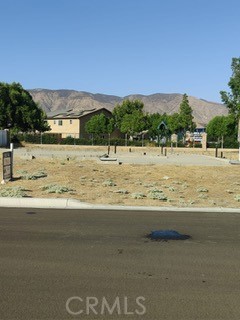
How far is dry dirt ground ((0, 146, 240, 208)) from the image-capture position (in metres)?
15.3

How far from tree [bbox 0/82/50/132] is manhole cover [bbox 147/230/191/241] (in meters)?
67.7

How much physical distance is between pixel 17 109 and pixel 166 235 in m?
69.7

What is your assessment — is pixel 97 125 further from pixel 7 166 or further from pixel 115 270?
pixel 115 270

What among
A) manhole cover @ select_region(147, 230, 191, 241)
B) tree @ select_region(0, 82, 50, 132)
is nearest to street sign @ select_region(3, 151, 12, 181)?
manhole cover @ select_region(147, 230, 191, 241)

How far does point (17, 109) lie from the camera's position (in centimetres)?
7531

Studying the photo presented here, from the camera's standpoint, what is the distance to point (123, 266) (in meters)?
6.82

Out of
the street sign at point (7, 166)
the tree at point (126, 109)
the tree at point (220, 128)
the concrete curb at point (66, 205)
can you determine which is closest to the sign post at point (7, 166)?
the street sign at point (7, 166)

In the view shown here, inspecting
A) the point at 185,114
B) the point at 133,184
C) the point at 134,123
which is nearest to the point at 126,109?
the point at 134,123

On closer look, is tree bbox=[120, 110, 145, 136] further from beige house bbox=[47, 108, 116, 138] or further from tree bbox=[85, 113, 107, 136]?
beige house bbox=[47, 108, 116, 138]

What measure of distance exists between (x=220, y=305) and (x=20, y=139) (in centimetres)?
6836

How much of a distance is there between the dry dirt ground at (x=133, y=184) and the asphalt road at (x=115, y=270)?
4.45 meters

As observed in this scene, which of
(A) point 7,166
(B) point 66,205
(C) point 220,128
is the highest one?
(C) point 220,128

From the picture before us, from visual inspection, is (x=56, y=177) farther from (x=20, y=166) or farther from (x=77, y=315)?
(x=77, y=315)

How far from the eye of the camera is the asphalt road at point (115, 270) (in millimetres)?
5035
